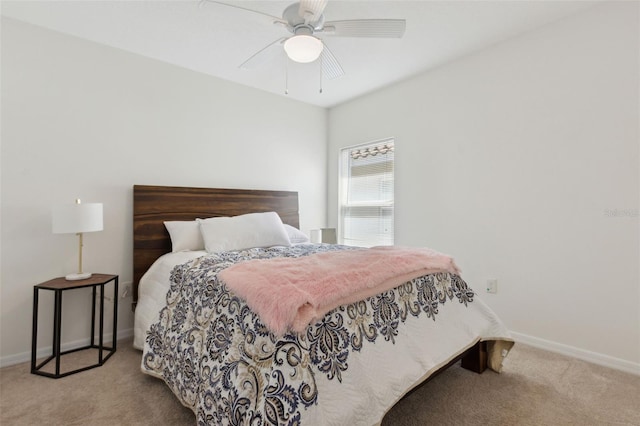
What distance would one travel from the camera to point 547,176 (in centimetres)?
240

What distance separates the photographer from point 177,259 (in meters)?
2.28

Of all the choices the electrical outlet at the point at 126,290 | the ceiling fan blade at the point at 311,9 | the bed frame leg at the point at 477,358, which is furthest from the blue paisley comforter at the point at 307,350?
the ceiling fan blade at the point at 311,9

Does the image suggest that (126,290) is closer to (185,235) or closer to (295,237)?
(185,235)

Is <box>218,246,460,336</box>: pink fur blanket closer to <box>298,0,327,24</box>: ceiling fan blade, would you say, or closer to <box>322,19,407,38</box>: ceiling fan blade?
<box>322,19,407,38</box>: ceiling fan blade

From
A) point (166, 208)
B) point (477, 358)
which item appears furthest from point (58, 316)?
point (477, 358)

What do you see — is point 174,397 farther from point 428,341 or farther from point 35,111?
point 35,111

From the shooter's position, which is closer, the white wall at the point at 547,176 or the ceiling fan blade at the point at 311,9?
the ceiling fan blade at the point at 311,9

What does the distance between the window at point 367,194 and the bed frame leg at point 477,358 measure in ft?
5.36

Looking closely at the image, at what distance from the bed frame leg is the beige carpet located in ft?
0.15

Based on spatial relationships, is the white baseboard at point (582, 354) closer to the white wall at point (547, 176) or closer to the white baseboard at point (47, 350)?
the white wall at point (547, 176)

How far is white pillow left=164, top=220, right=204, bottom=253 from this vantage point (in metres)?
2.60

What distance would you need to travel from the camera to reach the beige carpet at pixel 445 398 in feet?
5.16

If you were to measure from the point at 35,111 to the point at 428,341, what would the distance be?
316cm

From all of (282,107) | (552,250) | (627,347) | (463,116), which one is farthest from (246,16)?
(627,347)
